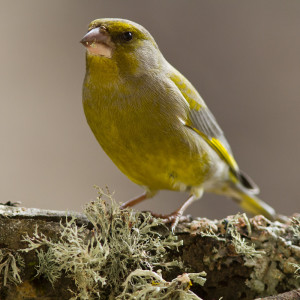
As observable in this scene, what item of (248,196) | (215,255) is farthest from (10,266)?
(248,196)

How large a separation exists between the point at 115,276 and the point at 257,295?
0.66 meters

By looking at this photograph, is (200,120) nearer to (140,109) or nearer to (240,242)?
(140,109)

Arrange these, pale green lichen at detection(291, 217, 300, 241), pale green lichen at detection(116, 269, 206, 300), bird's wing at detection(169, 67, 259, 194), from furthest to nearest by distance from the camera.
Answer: bird's wing at detection(169, 67, 259, 194) < pale green lichen at detection(291, 217, 300, 241) < pale green lichen at detection(116, 269, 206, 300)

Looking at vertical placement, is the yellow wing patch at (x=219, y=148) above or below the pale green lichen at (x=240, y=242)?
above

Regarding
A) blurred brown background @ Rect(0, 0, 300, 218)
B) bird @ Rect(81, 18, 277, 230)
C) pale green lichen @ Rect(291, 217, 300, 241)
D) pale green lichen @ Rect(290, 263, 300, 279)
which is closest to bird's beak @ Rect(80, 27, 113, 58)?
bird @ Rect(81, 18, 277, 230)

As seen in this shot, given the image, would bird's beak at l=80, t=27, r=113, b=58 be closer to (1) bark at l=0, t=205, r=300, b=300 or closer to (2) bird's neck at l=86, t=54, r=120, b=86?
(2) bird's neck at l=86, t=54, r=120, b=86

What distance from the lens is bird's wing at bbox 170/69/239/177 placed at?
2.71 m

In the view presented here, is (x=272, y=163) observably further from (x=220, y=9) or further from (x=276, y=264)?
(x=276, y=264)

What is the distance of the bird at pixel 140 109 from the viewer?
7.86 feet

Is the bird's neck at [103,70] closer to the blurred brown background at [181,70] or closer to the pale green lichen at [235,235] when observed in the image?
the pale green lichen at [235,235]

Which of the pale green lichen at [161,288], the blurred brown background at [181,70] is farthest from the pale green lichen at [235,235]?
the blurred brown background at [181,70]

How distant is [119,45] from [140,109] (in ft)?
1.07

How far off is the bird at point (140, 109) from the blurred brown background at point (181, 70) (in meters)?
2.51

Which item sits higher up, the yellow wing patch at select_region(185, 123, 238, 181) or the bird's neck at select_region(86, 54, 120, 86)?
the bird's neck at select_region(86, 54, 120, 86)
